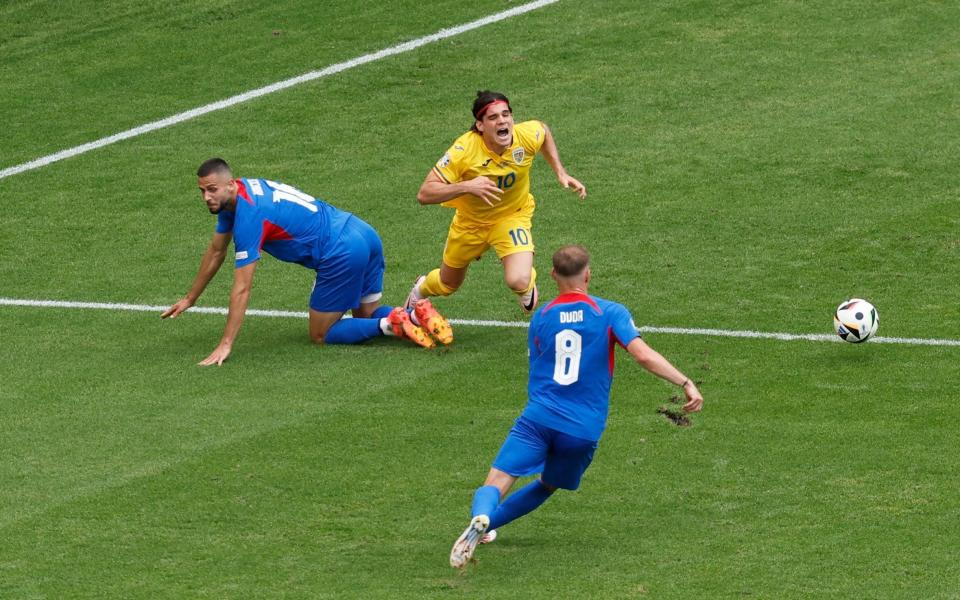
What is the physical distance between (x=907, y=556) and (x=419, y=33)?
46.4ft

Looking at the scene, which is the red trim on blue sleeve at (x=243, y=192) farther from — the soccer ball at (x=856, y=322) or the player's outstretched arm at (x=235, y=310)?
the soccer ball at (x=856, y=322)

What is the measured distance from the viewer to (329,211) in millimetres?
13516

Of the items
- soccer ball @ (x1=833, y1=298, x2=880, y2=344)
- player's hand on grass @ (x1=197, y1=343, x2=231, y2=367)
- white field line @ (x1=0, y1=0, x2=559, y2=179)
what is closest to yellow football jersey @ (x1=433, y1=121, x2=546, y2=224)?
player's hand on grass @ (x1=197, y1=343, x2=231, y2=367)

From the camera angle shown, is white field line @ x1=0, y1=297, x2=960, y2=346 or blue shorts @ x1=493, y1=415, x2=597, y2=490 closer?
blue shorts @ x1=493, y1=415, x2=597, y2=490

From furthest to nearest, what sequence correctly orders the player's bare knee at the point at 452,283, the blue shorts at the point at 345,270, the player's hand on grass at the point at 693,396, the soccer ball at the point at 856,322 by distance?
the player's bare knee at the point at 452,283
the blue shorts at the point at 345,270
the soccer ball at the point at 856,322
the player's hand on grass at the point at 693,396

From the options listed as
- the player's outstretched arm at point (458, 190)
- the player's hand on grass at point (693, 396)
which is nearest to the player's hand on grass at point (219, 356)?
the player's outstretched arm at point (458, 190)

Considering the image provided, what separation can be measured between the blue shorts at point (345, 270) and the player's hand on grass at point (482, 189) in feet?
4.17

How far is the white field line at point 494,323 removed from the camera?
12.7 metres

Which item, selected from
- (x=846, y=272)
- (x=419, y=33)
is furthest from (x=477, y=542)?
(x=419, y=33)

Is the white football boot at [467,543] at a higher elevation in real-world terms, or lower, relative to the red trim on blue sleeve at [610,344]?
lower

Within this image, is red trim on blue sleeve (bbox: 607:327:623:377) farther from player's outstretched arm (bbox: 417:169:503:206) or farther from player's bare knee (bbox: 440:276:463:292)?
player's bare knee (bbox: 440:276:463:292)

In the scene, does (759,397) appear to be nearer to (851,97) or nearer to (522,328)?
(522,328)

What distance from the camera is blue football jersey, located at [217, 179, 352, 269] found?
42.0 feet

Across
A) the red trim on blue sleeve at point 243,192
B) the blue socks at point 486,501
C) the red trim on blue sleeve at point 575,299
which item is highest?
the red trim on blue sleeve at point 575,299
